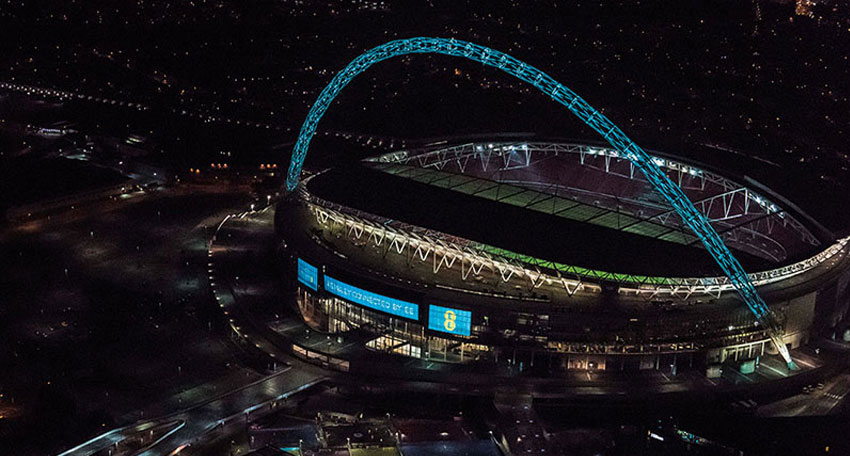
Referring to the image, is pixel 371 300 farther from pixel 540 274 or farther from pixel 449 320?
pixel 540 274

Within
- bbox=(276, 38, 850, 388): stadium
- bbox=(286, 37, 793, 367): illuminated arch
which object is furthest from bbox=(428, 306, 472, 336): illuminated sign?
bbox=(286, 37, 793, 367): illuminated arch

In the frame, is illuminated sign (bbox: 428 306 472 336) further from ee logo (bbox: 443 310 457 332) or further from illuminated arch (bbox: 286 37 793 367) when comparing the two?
→ illuminated arch (bbox: 286 37 793 367)

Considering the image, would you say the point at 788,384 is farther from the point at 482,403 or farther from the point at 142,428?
the point at 142,428

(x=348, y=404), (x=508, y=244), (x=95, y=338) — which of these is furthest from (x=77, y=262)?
(x=508, y=244)

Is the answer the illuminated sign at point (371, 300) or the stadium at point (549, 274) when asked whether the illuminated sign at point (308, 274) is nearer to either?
the stadium at point (549, 274)

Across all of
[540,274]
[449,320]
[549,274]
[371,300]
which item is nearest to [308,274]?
[371,300]

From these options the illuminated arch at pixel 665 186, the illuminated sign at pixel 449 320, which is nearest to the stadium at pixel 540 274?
the illuminated sign at pixel 449 320
